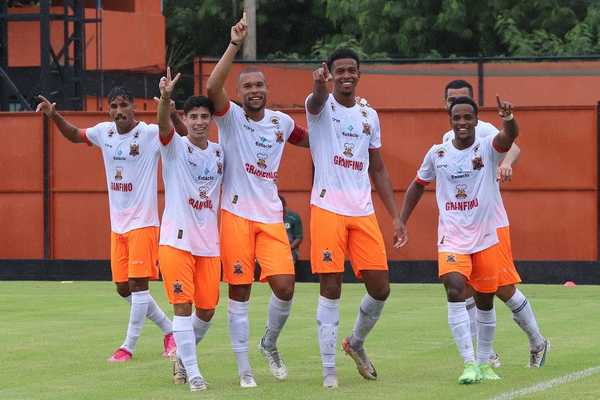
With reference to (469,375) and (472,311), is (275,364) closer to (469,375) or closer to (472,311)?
(469,375)

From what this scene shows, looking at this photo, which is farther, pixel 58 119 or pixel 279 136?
pixel 58 119

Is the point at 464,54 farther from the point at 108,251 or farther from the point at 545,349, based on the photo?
the point at 545,349

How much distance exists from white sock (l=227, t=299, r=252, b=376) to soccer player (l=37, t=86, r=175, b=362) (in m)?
2.23

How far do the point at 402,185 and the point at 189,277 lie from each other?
15733mm

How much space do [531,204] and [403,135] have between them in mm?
2477

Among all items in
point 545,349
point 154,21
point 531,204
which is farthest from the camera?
point 154,21

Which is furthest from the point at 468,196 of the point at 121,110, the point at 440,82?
the point at 440,82

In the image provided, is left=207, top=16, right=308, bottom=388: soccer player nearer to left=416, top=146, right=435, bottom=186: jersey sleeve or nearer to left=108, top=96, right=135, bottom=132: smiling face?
left=416, top=146, right=435, bottom=186: jersey sleeve

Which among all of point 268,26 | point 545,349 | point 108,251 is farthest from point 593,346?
point 268,26

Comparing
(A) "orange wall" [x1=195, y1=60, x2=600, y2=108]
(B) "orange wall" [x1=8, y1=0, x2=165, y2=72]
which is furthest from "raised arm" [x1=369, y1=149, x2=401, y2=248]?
(B) "orange wall" [x1=8, y1=0, x2=165, y2=72]

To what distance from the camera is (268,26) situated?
157 ft

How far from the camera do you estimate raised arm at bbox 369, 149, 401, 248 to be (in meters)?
12.5

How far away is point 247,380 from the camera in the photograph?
39.0 feet

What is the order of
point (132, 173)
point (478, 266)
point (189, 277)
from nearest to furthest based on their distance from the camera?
point (189, 277) < point (478, 266) < point (132, 173)
